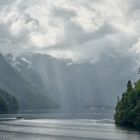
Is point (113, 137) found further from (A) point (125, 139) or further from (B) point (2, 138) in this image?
(B) point (2, 138)

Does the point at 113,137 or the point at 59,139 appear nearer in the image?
the point at 59,139

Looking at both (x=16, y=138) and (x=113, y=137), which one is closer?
(x=16, y=138)

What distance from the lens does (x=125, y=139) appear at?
160 metres

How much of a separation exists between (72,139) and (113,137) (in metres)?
17.8

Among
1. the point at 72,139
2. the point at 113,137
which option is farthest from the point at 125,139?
the point at 72,139

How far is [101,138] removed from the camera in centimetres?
16112

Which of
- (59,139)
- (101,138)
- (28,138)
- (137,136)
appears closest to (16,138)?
(28,138)

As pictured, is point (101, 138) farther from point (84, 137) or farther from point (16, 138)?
point (16, 138)

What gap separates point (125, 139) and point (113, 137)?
6854mm

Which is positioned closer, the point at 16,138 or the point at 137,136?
the point at 16,138

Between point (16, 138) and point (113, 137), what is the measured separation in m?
32.7

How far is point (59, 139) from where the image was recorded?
510 ft

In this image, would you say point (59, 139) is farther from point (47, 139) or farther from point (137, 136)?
point (137, 136)

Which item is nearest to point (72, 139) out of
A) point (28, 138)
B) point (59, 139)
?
point (59, 139)
